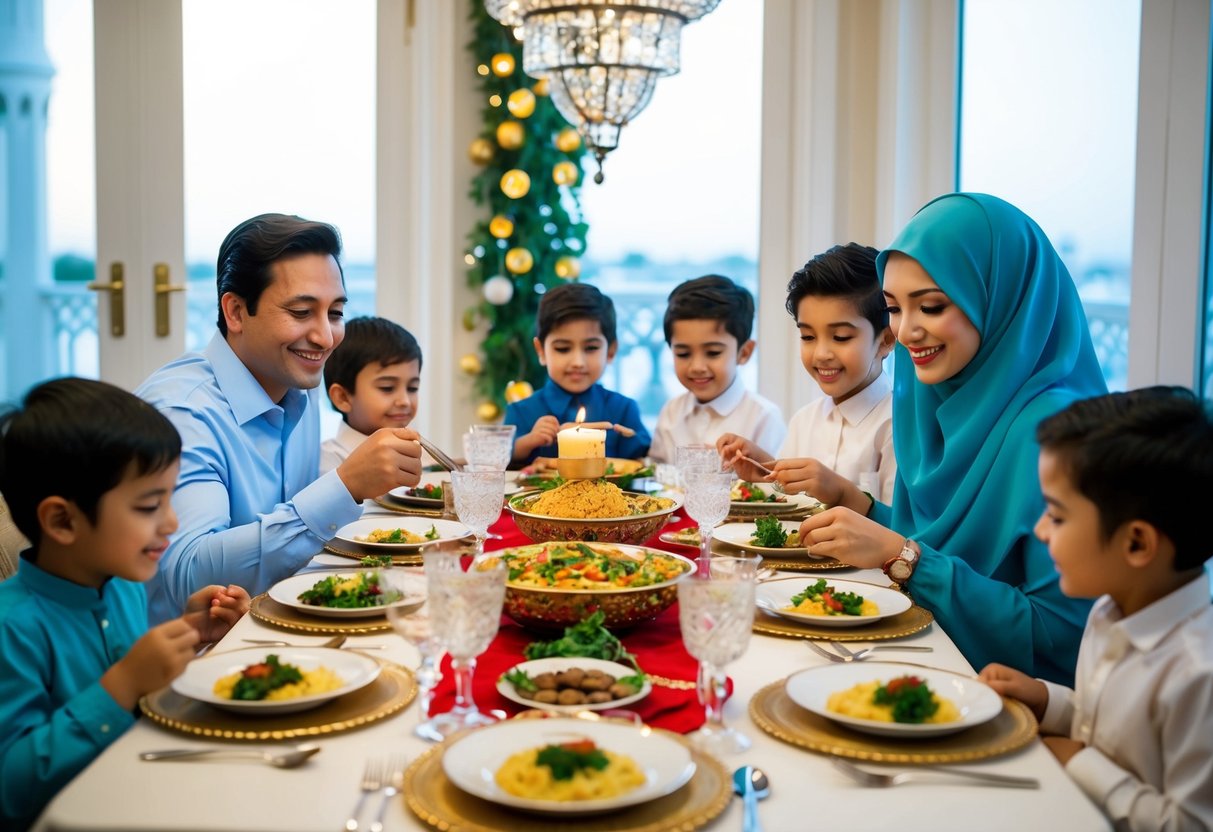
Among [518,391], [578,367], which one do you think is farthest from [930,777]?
[518,391]

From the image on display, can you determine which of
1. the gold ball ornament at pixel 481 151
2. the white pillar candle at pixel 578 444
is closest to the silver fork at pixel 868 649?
the white pillar candle at pixel 578 444

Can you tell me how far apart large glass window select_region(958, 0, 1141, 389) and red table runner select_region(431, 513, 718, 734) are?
7.93ft

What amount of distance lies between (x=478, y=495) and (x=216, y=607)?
0.48m

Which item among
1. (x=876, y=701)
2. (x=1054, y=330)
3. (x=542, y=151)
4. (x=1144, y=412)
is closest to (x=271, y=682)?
(x=876, y=701)

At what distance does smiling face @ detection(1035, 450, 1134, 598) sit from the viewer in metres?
1.46

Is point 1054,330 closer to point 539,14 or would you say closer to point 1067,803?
point 1067,803

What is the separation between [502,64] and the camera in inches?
189

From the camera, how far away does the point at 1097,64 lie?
364 cm

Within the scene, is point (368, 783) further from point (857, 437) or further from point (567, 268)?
point (567, 268)

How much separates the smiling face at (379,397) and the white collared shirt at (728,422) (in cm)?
99

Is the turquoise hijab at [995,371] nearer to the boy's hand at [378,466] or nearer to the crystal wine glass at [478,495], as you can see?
the crystal wine glass at [478,495]

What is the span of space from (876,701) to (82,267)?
4414mm

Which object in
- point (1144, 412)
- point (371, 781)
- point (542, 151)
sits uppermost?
point (542, 151)

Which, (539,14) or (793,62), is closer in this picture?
(539,14)
